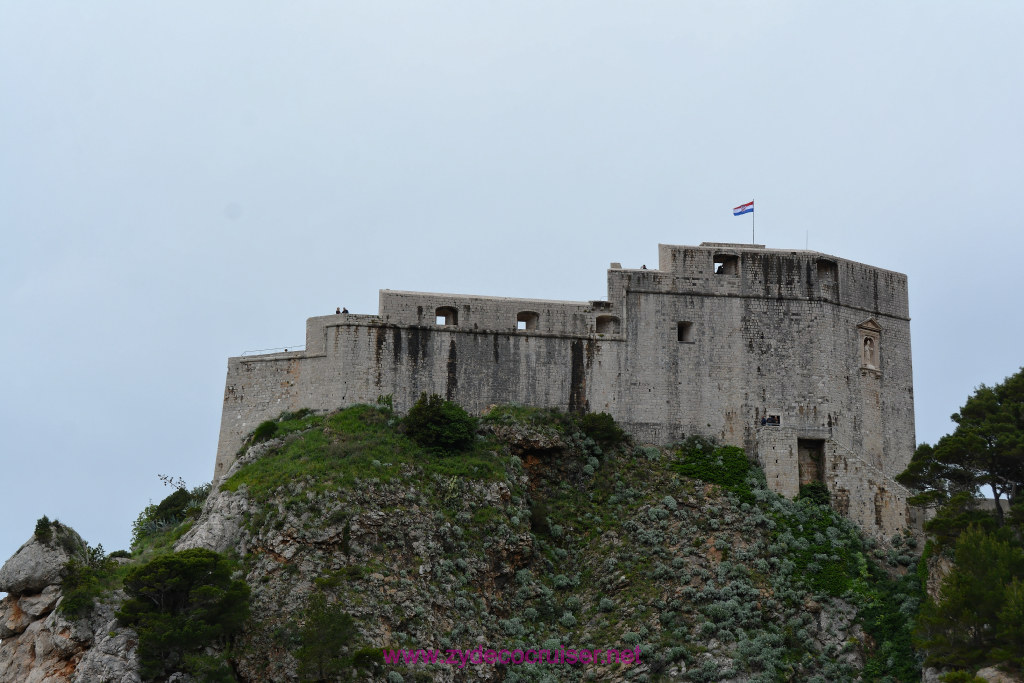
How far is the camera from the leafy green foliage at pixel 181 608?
3978cm

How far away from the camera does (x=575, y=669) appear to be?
4334cm

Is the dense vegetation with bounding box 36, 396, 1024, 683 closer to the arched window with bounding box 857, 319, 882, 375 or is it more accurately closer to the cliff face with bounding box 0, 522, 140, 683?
the cliff face with bounding box 0, 522, 140, 683

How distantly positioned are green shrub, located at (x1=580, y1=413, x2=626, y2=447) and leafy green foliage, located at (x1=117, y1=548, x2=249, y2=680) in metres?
15.0

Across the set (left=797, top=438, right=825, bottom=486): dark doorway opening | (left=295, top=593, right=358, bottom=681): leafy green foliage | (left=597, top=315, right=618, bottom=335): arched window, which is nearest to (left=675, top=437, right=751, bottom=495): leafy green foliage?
(left=797, top=438, right=825, bottom=486): dark doorway opening

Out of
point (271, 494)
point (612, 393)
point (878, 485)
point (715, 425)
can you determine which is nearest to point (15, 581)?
point (271, 494)

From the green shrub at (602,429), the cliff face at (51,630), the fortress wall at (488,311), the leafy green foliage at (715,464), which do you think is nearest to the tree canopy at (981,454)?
the leafy green foliage at (715,464)

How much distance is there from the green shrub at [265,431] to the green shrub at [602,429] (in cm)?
1131

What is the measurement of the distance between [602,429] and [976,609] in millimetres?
15566

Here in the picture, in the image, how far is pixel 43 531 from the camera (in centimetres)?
4447

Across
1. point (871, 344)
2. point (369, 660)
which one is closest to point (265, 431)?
point (369, 660)

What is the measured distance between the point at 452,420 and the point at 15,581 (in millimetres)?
15488

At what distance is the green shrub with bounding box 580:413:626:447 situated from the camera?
50.7 metres

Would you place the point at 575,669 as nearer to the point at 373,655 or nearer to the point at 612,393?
the point at 373,655

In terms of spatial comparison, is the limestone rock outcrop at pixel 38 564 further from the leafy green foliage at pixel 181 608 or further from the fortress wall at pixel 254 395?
the fortress wall at pixel 254 395
